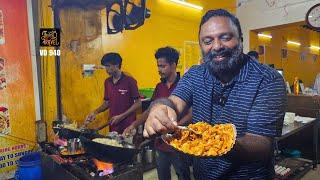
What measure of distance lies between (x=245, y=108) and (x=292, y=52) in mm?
7810

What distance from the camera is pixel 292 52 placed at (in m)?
7.95

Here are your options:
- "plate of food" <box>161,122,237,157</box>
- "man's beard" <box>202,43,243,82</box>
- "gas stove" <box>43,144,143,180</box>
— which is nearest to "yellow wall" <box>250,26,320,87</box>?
"gas stove" <box>43,144,143,180</box>

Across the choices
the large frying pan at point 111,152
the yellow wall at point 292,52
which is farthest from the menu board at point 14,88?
the yellow wall at point 292,52

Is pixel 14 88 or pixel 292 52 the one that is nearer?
pixel 14 88

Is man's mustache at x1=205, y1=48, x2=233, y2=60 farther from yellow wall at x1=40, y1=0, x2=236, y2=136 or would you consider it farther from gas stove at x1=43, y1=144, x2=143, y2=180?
yellow wall at x1=40, y1=0, x2=236, y2=136

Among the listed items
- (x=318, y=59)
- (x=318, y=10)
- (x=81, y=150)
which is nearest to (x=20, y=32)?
(x=81, y=150)

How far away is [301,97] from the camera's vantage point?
4.02 meters

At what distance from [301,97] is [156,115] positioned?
3.72 metres

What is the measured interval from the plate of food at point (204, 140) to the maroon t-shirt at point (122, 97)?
6.54 ft

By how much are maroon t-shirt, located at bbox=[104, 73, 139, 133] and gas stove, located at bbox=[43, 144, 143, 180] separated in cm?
85

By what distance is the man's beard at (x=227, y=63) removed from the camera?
48.2 inches

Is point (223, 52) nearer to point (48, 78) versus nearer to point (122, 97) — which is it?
point (122, 97)

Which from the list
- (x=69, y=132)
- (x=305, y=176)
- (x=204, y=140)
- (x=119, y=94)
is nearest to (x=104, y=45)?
(x=119, y=94)

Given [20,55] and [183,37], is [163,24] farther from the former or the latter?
[20,55]
